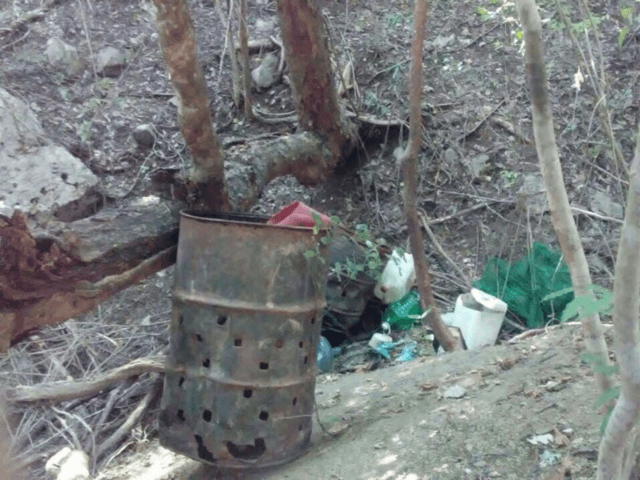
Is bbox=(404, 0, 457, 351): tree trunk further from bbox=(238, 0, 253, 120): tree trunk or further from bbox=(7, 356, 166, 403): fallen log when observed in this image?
bbox=(238, 0, 253, 120): tree trunk

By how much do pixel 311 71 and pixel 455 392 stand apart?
2.53 metres

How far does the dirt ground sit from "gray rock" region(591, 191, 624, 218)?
36mm

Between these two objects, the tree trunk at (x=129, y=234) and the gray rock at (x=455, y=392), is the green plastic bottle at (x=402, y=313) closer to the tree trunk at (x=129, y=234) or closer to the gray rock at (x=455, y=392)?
the tree trunk at (x=129, y=234)

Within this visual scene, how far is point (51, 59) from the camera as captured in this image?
22.5ft

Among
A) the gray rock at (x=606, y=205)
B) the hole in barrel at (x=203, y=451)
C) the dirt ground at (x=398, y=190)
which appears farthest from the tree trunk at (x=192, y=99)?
the gray rock at (x=606, y=205)

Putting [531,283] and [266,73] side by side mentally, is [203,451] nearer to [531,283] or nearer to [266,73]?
[531,283]

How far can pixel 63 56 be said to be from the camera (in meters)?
6.86

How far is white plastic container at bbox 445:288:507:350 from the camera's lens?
173 inches

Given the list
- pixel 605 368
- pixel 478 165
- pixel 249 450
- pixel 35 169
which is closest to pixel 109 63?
pixel 35 169

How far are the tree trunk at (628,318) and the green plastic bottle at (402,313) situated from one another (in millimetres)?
3221

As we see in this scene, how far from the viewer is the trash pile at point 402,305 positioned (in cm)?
446

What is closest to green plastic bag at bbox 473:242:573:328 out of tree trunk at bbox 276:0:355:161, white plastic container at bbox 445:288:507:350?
white plastic container at bbox 445:288:507:350

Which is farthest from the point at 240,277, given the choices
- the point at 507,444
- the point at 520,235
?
the point at 520,235

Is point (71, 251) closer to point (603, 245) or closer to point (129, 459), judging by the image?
point (129, 459)
